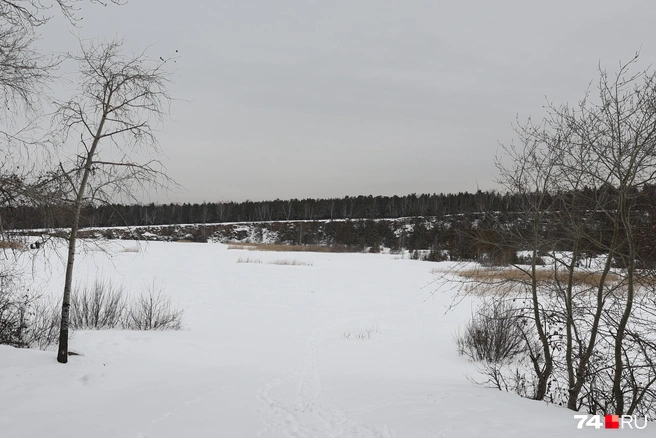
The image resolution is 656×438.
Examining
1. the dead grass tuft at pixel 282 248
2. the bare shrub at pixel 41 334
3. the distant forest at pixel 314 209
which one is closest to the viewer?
the bare shrub at pixel 41 334

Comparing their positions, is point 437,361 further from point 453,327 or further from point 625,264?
point 625,264

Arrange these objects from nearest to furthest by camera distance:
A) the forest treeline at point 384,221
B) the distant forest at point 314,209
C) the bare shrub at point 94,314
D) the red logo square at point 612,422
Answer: the red logo square at point 612,422
the forest treeline at point 384,221
the bare shrub at point 94,314
the distant forest at point 314,209

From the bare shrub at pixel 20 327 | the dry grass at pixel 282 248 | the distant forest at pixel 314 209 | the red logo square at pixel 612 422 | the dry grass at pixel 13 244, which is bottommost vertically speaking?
the dry grass at pixel 282 248

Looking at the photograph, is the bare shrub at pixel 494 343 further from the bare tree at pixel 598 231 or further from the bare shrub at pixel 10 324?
the bare shrub at pixel 10 324

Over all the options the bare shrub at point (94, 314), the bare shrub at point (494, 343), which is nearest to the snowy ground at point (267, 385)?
the bare shrub at point (494, 343)

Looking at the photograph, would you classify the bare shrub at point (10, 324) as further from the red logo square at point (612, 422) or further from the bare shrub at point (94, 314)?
the red logo square at point (612, 422)

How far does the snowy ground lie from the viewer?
4.87 meters

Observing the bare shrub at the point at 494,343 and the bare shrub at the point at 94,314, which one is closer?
the bare shrub at the point at 494,343

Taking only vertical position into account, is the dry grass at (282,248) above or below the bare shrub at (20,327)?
below

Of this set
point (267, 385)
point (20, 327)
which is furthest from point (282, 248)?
point (267, 385)

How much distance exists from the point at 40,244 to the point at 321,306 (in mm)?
13958

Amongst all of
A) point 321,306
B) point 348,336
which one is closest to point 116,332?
point 348,336

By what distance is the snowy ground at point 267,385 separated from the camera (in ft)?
16.0

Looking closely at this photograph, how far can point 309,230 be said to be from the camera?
8212 centimetres
